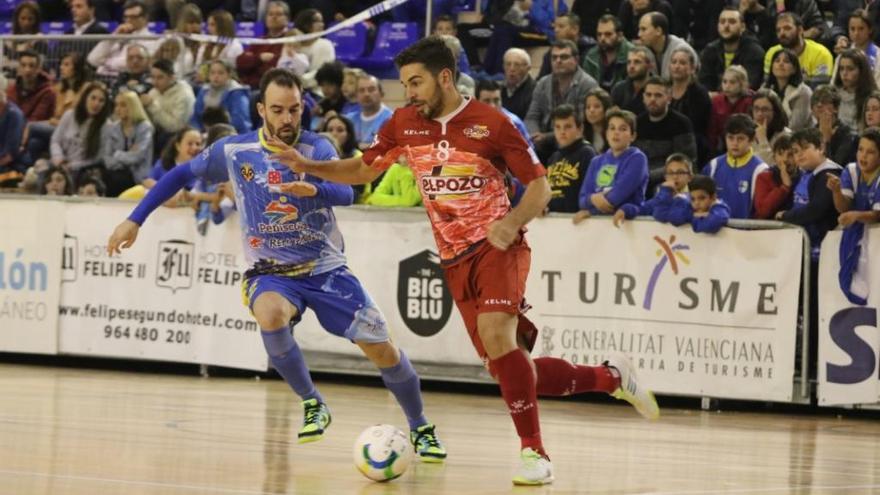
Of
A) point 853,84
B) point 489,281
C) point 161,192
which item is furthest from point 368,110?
point 489,281

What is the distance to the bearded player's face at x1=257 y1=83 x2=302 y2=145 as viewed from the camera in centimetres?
912

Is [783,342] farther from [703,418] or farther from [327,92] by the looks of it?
[327,92]

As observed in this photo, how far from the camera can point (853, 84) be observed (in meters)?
14.1

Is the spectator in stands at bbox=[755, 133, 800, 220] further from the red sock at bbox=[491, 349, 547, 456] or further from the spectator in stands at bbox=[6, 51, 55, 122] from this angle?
the spectator in stands at bbox=[6, 51, 55, 122]

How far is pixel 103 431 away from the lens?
992cm

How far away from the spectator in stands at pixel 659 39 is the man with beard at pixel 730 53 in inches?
15.3

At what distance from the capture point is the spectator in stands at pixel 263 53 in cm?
1864

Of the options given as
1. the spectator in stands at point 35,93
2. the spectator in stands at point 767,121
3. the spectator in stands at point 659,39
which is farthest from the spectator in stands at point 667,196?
the spectator in stands at point 35,93

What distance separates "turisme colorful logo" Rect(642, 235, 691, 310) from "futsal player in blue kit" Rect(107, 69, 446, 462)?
4.52m

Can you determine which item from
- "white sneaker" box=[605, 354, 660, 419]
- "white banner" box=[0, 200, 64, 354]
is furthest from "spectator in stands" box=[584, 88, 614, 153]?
"white sneaker" box=[605, 354, 660, 419]

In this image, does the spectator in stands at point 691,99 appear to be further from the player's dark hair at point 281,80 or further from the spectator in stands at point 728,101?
the player's dark hair at point 281,80

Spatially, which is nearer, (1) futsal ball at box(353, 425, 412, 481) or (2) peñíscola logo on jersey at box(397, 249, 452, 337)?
(1) futsal ball at box(353, 425, 412, 481)

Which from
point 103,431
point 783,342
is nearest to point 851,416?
point 783,342

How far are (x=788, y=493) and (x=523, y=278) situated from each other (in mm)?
1710
